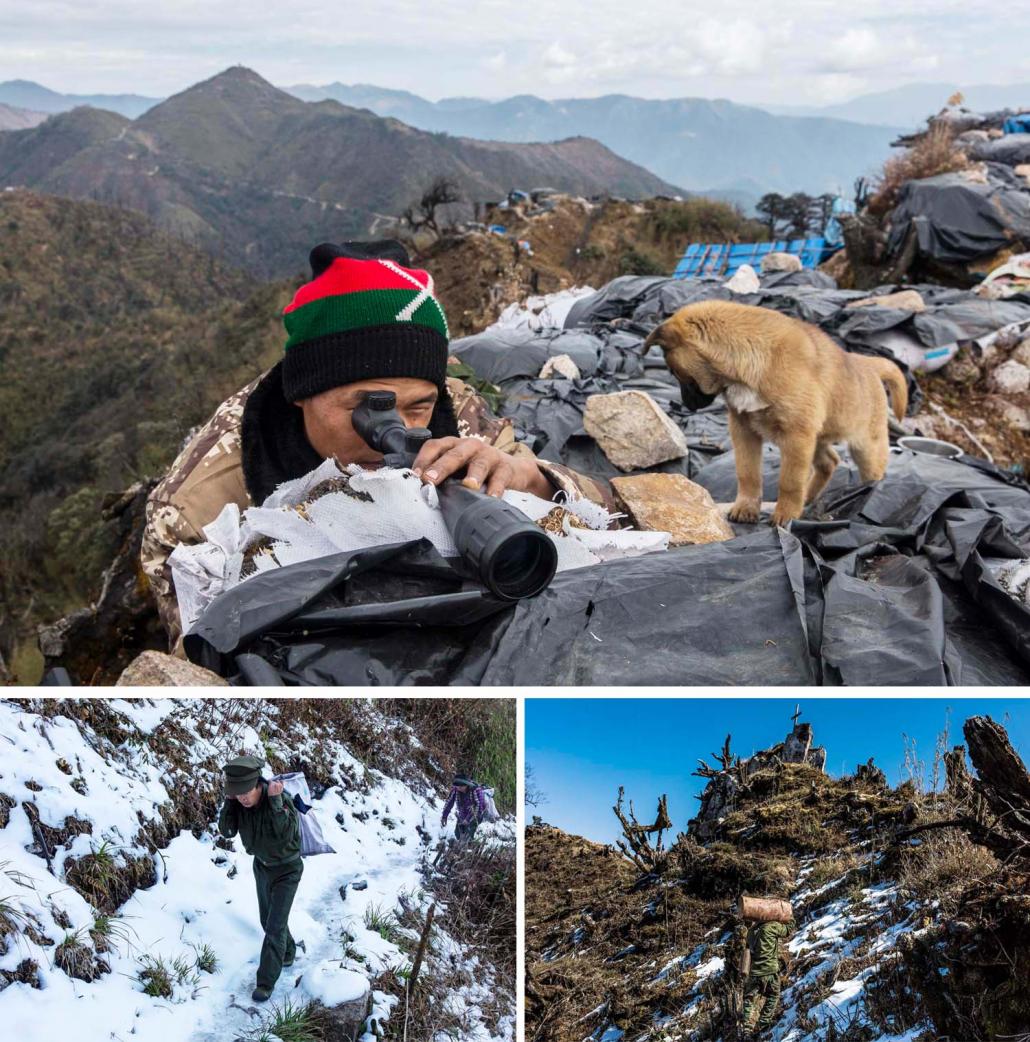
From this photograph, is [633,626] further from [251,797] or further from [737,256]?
[737,256]

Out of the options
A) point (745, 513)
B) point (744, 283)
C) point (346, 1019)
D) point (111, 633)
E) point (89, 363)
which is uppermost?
point (744, 283)

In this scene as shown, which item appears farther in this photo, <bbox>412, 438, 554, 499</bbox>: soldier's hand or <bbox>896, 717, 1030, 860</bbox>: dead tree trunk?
<bbox>412, 438, 554, 499</bbox>: soldier's hand

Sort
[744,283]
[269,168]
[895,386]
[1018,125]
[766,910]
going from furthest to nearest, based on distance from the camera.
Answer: [269,168], [1018,125], [744,283], [895,386], [766,910]

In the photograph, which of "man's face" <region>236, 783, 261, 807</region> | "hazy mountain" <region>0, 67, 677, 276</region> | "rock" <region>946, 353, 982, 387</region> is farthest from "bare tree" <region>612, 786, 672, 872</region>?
"hazy mountain" <region>0, 67, 677, 276</region>

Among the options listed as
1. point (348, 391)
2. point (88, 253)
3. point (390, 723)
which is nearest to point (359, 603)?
point (390, 723)

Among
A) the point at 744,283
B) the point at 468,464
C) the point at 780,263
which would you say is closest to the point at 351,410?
the point at 468,464

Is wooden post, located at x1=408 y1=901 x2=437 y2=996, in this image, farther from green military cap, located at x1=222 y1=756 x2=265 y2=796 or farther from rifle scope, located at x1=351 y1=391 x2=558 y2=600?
rifle scope, located at x1=351 y1=391 x2=558 y2=600

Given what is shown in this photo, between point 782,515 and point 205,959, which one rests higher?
point 205,959
